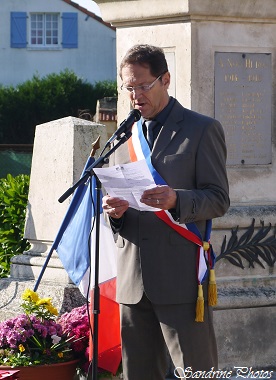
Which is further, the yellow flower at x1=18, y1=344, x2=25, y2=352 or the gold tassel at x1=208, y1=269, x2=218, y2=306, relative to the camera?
the yellow flower at x1=18, y1=344, x2=25, y2=352

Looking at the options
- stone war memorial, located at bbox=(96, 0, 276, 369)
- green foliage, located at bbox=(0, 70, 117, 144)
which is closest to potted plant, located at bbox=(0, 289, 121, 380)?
stone war memorial, located at bbox=(96, 0, 276, 369)

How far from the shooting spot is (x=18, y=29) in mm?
46062

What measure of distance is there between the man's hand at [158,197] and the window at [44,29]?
1664 inches

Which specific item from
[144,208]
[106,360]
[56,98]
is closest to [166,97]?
[144,208]

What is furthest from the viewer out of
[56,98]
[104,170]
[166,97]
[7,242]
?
[56,98]

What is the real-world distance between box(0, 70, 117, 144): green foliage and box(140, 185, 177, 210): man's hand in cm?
3398

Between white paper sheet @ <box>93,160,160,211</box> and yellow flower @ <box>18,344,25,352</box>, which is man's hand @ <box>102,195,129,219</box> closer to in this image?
white paper sheet @ <box>93,160,160,211</box>

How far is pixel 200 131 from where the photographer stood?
476 centimetres

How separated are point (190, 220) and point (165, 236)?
163mm

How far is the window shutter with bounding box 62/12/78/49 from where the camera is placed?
45.2 meters

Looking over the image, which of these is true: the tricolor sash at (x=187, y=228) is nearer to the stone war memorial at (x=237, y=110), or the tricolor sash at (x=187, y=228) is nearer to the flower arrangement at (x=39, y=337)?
the flower arrangement at (x=39, y=337)

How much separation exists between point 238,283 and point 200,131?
2517 mm

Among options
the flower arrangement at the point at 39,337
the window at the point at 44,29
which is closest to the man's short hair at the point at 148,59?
the flower arrangement at the point at 39,337

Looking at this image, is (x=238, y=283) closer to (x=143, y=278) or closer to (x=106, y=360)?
(x=106, y=360)
